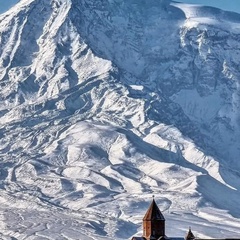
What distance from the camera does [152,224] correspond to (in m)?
146

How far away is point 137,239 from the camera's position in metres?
146

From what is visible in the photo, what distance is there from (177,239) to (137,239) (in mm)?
6823

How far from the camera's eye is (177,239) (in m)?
150

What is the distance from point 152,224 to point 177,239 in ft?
17.8

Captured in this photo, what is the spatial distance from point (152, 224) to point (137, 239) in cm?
267
